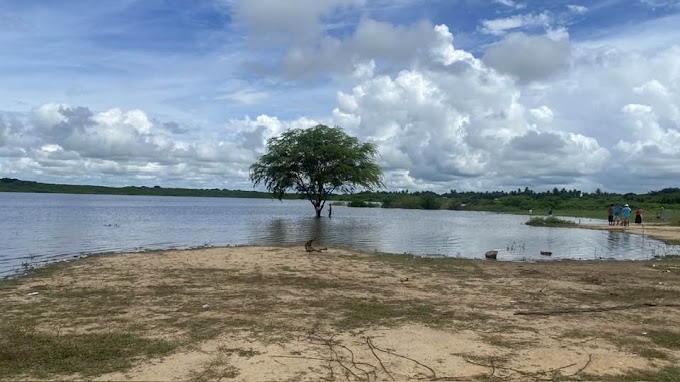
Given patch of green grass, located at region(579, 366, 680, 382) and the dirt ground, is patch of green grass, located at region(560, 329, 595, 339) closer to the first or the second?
the dirt ground

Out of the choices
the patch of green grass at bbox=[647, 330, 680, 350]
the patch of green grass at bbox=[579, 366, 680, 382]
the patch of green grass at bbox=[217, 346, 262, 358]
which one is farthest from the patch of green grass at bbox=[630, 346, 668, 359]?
the patch of green grass at bbox=[217, 346, 262, 358]

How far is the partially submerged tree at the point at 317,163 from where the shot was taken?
2003 inches

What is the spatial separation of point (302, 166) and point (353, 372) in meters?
45.2

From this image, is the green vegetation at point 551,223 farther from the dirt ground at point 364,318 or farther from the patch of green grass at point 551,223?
the dirt ground at point 364,318

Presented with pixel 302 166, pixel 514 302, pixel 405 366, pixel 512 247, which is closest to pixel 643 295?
pixel 514 302

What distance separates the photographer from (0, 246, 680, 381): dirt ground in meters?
6.96

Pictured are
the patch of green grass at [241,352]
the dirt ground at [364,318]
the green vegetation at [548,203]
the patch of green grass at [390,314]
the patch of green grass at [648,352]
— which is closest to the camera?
the dirt ground at [364,318]

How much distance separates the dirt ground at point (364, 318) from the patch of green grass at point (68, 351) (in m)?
0.14

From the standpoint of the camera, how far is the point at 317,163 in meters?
51.2

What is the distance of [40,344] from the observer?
25.0ft

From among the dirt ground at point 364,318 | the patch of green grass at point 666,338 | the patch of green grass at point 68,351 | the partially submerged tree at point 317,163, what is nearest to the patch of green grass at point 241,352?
the dirt ground at point 364,318

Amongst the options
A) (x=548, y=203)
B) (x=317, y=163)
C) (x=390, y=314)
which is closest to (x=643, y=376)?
(x=390, y=314)

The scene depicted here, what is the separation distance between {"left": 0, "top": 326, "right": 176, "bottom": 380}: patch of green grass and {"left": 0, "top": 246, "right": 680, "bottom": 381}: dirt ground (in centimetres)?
14

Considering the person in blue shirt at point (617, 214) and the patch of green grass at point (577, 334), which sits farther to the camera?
the person in blue shirt at point (617, 214)
